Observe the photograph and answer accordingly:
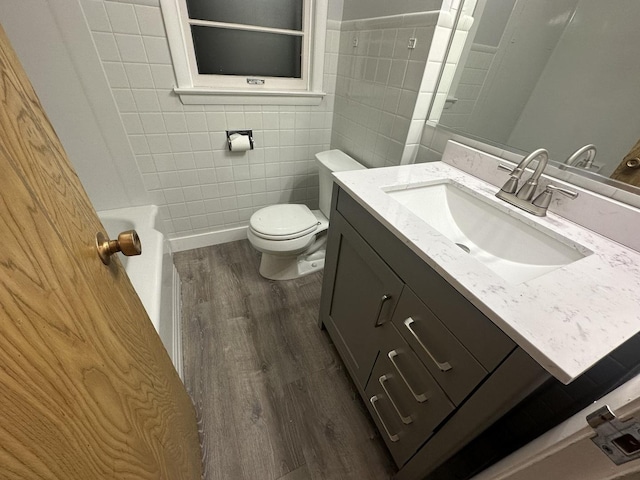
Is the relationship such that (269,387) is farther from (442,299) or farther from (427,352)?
(442,299)

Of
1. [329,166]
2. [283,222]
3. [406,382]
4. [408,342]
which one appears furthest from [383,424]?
[329,166]

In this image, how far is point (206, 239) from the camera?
1.89 metres

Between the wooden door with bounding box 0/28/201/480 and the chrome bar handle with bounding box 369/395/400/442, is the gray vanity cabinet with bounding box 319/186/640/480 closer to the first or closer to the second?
the chrome bar handle with bounding box 369/395/400/442

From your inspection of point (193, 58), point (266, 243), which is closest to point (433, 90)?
point (266, 243)

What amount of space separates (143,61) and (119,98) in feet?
0.69

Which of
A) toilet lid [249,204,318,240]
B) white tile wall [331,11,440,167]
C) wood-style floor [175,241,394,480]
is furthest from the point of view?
toilet lid [249,204,318,240]

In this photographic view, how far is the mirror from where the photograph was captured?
2.45 ft

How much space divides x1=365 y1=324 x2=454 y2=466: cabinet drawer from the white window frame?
1386 mm

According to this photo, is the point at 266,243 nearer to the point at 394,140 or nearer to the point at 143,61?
the point at 394,140

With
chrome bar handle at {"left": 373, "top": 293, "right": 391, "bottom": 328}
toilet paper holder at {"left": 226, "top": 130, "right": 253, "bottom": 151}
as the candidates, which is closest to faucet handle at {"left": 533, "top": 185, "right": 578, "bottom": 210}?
chrome bar handle at {"left": 373, "top": 293, "right": 391, "bottom": 328}

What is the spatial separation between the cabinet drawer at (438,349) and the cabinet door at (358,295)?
56 mm

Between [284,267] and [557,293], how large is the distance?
1.34 meters

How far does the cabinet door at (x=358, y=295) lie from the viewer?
2.64 ft

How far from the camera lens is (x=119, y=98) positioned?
4.25 feet
